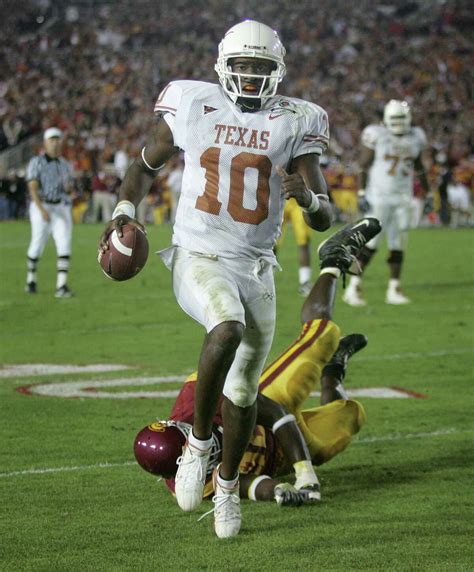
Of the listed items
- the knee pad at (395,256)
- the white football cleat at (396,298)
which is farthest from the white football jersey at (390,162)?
the white football cleat at (396,298)

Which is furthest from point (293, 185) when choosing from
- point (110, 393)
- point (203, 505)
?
point (110, 393)

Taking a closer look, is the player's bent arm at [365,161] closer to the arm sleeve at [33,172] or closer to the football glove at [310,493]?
the arm sleeve at [33,172]

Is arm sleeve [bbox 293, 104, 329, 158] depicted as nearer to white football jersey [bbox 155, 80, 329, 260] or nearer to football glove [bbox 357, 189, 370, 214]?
white football jersey [bbox 155, 80, 329, 260]

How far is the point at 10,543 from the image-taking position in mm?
3998

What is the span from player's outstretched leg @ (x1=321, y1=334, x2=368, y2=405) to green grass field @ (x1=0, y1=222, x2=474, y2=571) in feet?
0.98

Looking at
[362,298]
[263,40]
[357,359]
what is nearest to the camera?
[263,40]

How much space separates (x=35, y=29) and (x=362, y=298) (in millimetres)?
24544

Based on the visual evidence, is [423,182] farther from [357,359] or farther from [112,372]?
[112,372]

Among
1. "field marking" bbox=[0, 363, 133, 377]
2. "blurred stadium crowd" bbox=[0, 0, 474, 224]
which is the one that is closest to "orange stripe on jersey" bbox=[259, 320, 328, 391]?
"field marking" bbox=[0, 363, 133, 377]

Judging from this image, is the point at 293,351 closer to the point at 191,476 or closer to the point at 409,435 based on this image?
the point at 409,435

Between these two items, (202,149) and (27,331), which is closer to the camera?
(202,149)

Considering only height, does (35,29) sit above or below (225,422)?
above

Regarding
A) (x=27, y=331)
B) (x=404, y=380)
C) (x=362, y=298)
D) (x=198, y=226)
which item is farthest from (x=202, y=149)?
(x=362, y=298)

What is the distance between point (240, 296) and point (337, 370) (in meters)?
1.57
